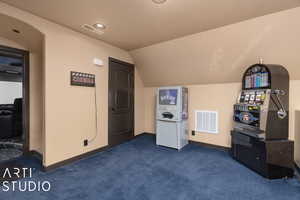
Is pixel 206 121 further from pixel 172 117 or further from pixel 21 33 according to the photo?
pixel 21 33

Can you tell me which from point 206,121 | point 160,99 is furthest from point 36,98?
point 206,121

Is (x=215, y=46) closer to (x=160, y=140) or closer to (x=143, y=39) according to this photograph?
(x=143, y=39)

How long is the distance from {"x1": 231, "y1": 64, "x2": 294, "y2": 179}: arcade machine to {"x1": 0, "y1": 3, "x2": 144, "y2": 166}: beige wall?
110 inches

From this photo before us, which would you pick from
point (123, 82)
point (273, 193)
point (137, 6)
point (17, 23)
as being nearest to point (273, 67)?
point (273, 193)

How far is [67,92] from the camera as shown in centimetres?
260

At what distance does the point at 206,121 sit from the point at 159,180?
1.96 meters

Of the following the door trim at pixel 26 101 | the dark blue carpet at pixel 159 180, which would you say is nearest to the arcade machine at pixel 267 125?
the dark blue carpet at pixel 159 180

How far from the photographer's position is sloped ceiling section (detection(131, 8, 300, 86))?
86.9 inches

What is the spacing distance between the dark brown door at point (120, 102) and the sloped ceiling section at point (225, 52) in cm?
53

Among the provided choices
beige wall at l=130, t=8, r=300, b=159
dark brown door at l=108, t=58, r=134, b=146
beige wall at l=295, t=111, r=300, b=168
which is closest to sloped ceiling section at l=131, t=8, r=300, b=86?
beige wall at l=130, t=8, r=300, b=159

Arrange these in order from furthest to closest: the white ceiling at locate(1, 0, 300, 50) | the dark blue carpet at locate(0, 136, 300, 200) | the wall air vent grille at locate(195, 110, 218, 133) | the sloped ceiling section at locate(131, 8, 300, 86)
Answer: the wall air vent grille at locate(195, 110, 218, 133) < the sloped ceiling section at locate(131, 8, 300, 86) < the white ceiling at locate(1, 0, 300, 50) < the dark blue carpet at locate(0, 136, 300, 200)

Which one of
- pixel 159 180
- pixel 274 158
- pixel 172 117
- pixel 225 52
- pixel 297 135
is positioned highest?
pixel 225 52

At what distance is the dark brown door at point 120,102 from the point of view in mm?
3482

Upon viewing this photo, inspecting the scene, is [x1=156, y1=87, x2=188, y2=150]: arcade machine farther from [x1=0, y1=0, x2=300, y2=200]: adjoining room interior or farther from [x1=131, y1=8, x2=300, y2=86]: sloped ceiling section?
[x1=131, y1=8, x2=300, y2=86]: sloped ceiling section
